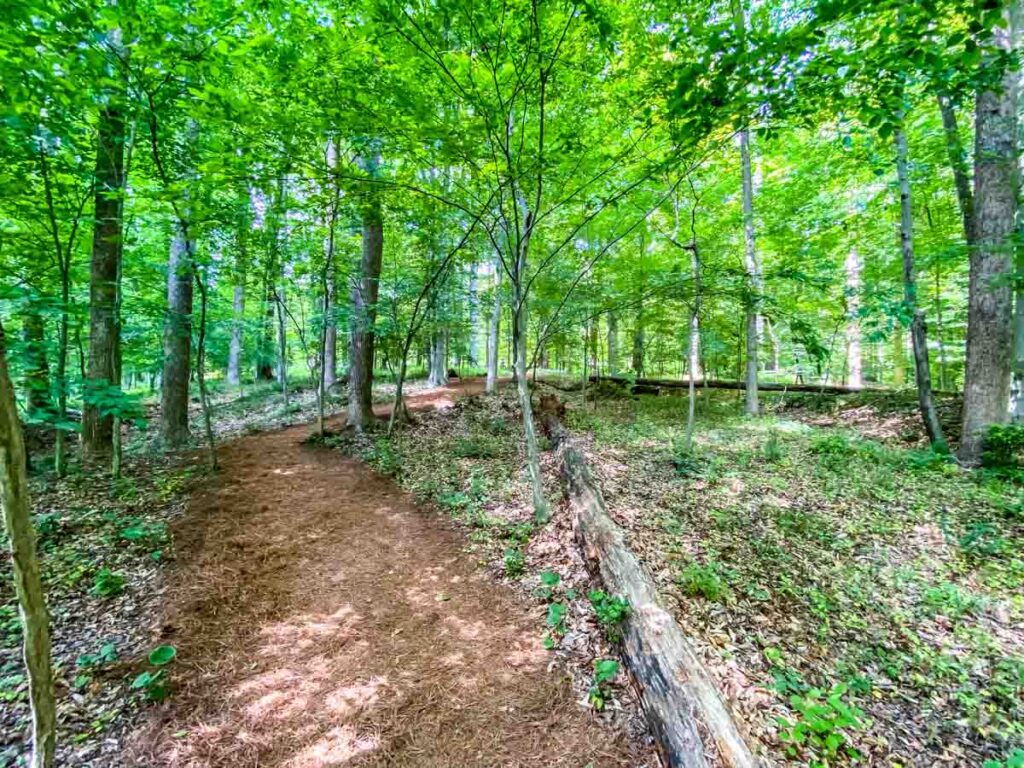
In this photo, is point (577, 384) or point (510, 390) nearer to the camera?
point (510, 390)

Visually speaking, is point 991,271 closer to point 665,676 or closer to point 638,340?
point 638,340

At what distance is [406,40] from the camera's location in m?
3.79

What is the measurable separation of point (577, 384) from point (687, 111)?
13.7 meters

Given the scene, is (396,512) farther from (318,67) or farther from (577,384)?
(577,384)

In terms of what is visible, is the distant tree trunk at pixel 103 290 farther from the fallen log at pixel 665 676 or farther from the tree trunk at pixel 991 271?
the tree trunk at pixel 991 271

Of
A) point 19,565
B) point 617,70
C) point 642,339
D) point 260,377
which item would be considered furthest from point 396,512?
point 260,377

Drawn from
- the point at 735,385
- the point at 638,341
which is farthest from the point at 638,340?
the point at 735,385

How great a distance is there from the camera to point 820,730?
8.16 feet

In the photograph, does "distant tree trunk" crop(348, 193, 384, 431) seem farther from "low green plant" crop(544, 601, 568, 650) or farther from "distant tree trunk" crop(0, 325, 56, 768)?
"distant tree trunk" crop(0, 325, 56, 768)

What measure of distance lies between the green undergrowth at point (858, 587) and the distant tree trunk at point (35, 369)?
6.46 meters

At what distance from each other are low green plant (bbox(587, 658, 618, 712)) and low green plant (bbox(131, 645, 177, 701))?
274 centimetres

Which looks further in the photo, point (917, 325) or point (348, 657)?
point (917, 325)

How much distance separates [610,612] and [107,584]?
4249 millimetres

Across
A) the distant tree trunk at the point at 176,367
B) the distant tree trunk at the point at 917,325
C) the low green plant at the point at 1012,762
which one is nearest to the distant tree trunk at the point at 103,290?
the distant tree trunk at the point at 176,367
